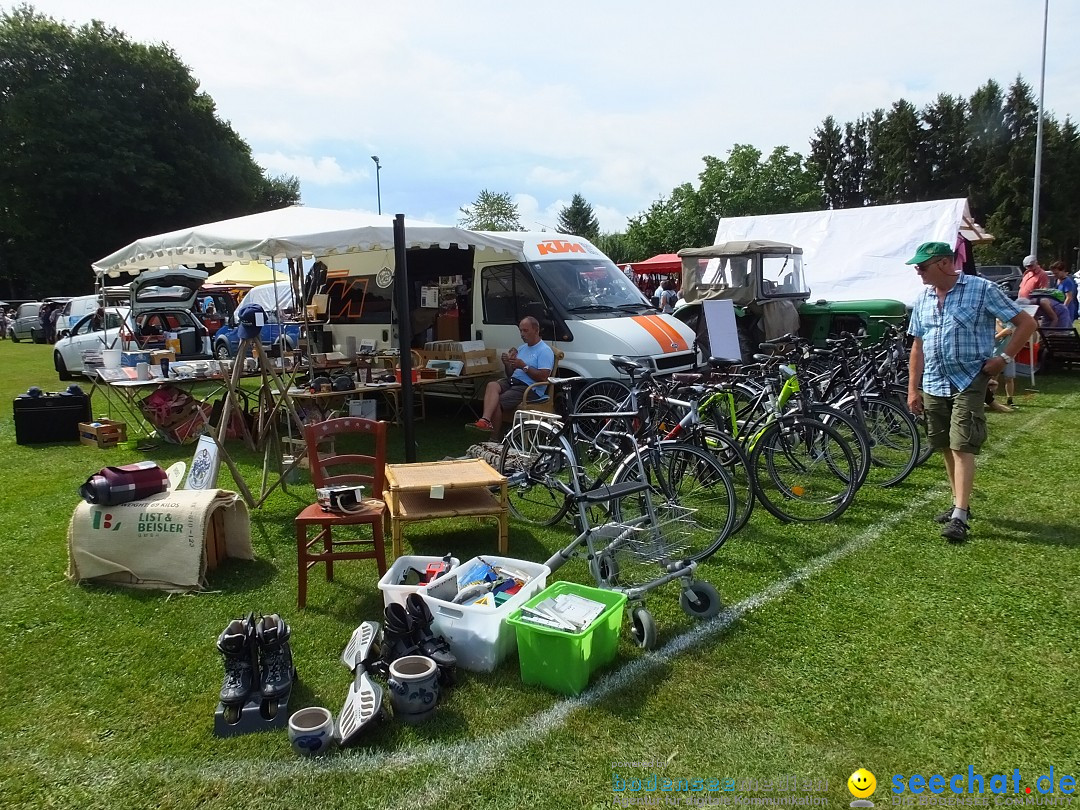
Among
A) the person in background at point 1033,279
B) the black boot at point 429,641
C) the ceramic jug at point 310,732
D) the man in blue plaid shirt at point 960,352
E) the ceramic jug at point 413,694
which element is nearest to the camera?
the ceramic jug at point 310,732

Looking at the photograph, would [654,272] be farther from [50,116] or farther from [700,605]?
[50,116]

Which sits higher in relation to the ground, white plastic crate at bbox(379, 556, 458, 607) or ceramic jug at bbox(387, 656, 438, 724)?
white plastic crate at bbox(379, 556, 458, 607)

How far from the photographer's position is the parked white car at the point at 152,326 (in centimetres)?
1378

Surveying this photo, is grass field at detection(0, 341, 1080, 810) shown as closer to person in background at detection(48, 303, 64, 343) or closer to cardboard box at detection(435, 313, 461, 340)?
cardboard box at detection(435, 313, 461, 340)

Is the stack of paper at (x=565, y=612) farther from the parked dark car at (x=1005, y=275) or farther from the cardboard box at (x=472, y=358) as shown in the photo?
the parked dark car at (x=1005, y=275)

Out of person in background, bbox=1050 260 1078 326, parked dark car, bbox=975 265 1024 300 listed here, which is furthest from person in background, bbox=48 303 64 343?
parked dark car, bbox=975 265 1024 300

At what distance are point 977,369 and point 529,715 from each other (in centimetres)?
358

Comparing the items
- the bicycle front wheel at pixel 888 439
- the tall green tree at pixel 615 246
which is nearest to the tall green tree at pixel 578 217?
the tall green tree at pixel 615 246

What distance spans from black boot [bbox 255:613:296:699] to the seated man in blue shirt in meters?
3.94

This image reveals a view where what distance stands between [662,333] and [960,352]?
12.3 feet

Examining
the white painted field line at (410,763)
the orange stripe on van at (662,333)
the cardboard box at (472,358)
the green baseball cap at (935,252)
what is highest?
the green baseball cap at (935,252)

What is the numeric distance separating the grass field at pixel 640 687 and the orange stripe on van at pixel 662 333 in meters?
3.24

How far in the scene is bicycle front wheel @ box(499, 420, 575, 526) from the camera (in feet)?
16.1

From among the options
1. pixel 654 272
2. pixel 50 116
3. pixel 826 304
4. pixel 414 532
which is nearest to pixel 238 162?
pixel 50 116
